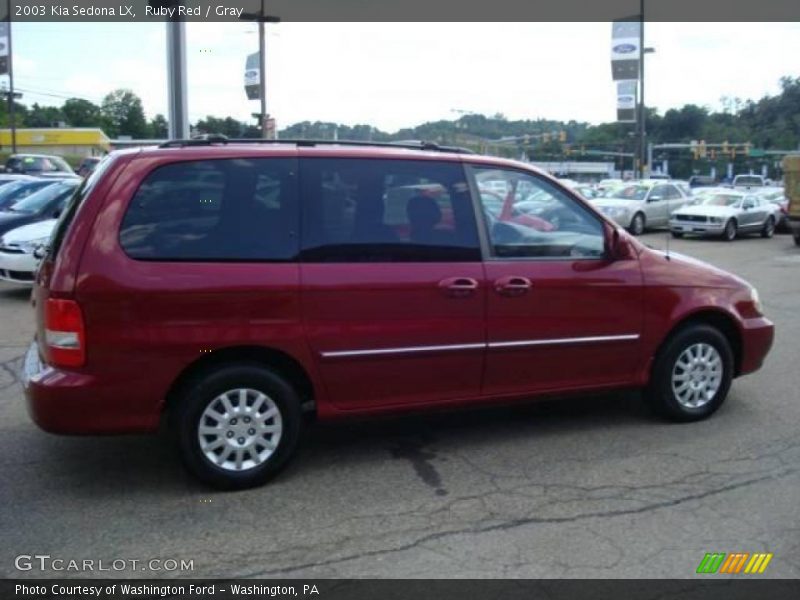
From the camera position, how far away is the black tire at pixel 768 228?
24359 millimetres

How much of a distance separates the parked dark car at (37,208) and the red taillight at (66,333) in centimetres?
857

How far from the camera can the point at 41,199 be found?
519 inches

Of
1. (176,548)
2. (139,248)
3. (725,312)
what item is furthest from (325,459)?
(725,312)

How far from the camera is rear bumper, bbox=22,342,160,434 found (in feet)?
13.7

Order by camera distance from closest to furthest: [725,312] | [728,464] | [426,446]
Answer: [728,464]
[426,446]
[725,312]

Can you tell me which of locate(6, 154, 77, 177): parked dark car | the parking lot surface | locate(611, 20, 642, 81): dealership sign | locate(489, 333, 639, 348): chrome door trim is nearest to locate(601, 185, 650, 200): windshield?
locate(611, 20, 642, 81): dealership sign

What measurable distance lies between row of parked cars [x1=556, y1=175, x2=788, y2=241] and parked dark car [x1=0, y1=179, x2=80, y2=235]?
13996 millimetres

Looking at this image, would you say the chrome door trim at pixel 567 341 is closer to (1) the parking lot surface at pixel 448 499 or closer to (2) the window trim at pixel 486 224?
(2) the window trim at pixel 486 224

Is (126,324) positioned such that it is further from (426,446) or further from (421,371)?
(426,446)

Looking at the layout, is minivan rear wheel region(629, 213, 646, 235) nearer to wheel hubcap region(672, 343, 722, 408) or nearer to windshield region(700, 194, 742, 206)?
windshield region(700, 194, 742, 206)

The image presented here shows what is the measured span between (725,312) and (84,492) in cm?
427

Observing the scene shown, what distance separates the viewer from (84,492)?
4449 mm

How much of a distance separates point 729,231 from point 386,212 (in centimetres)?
2070

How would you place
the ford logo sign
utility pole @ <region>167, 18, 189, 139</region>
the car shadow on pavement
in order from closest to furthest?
the car shadow on pavement
utility pole @ <region>167, 18, 189, 139</region>
the ford logo sign
